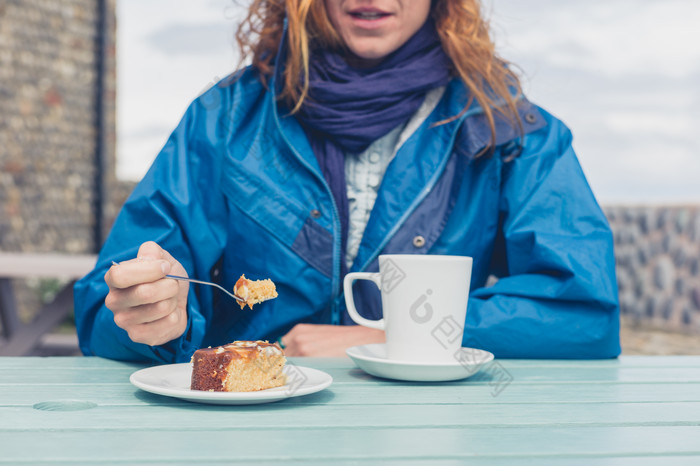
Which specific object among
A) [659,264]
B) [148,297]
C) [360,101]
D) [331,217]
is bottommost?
[659,264]

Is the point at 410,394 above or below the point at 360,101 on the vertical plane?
below

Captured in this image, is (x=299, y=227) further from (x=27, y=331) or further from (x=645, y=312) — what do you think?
(x=645, y=312)

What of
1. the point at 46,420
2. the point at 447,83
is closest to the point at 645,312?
the point at 447,83

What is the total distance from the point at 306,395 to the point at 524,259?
83cm

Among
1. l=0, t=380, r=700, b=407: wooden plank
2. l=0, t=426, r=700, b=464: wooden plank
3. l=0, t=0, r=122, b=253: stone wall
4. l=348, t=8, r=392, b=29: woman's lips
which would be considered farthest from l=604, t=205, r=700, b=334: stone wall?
l=0, t=426, r=700, b=464: wooden plank

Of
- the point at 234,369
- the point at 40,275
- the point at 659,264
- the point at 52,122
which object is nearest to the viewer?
the point at 234,369

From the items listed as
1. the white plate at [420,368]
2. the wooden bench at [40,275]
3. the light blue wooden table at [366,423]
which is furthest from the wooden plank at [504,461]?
the wooden bench at [40,275]

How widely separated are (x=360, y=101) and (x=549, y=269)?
60 cm

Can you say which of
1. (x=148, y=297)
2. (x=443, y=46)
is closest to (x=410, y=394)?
(x=148, y=297)

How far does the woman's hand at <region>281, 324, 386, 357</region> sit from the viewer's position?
56.2 inches

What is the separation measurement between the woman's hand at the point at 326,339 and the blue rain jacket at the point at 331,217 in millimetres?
154

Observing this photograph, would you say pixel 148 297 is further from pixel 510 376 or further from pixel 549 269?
pixel 549 269

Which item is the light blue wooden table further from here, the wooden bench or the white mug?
the wooden bench

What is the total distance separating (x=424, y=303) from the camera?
41.6 inches
